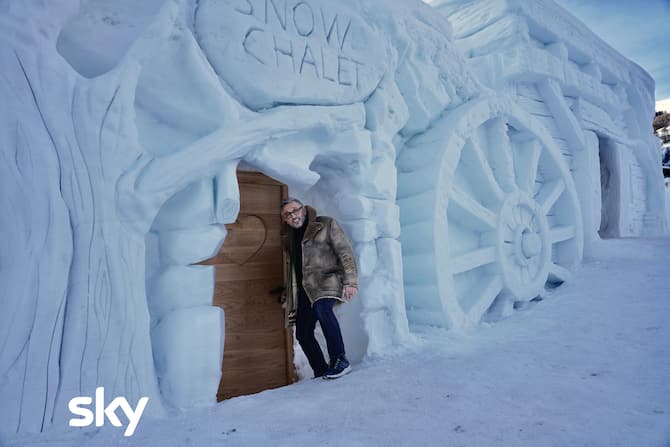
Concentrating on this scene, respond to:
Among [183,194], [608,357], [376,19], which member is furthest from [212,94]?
[608,357]

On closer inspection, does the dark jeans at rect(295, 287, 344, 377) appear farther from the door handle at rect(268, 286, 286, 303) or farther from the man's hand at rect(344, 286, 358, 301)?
the door handle at rect(268, 286, 286, 303)

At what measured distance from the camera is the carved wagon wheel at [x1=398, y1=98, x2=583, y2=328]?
3143mm

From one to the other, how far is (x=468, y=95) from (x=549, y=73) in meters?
1.85

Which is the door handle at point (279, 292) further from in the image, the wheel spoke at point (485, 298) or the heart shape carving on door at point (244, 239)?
→ the wheel spoke at point (485, 298)

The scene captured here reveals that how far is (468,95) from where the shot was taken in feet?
12.3

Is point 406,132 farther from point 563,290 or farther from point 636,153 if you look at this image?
point 636,153

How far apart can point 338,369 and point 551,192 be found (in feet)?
10.8

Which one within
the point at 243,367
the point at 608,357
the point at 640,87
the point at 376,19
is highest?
the point at 640,87

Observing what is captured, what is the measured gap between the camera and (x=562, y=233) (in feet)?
14.7

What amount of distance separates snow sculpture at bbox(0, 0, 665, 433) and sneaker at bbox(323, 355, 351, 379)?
0.32 meters

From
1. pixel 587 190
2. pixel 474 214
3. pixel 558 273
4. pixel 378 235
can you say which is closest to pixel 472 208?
pixel 474 214

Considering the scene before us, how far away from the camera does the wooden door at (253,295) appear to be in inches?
118

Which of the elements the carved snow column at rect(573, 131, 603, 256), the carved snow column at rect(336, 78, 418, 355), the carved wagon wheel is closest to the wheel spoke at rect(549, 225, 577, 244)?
the carved wagon wheel

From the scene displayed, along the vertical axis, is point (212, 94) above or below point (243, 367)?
above
